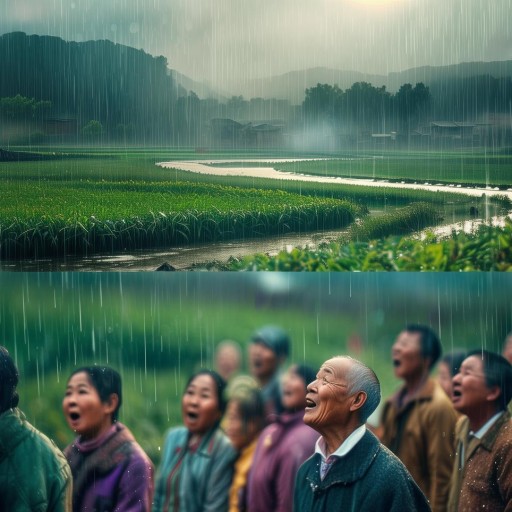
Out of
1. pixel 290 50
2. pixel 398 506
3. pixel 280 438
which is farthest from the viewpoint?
pixel 290 50

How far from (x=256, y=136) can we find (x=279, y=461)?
7.23 feet

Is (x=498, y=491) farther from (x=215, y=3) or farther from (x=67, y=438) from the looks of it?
(x=215, y=3)

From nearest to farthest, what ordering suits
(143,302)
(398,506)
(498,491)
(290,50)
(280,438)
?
(398,506)
(498,491)
(280,438)
(143,302)
(290,50)

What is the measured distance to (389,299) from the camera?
5.95 m

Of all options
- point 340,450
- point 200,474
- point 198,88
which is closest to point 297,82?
point 198,88

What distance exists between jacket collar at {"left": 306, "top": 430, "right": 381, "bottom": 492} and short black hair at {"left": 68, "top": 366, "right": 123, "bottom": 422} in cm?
158

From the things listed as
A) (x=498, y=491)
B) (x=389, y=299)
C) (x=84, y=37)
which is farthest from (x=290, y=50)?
(x=498, y=491)

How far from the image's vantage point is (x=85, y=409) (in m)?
5.96

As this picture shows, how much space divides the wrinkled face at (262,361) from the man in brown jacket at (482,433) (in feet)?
3.07

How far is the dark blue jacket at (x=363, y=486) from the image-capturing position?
4.66 metres

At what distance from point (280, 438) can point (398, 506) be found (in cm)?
121

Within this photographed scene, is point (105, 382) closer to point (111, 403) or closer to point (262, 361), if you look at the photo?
point (111, 403)

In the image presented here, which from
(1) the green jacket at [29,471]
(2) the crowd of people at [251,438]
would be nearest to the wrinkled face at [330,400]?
(2) the crowd of people at [251,438]

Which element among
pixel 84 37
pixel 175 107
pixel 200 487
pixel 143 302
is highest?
pixel 84 37
